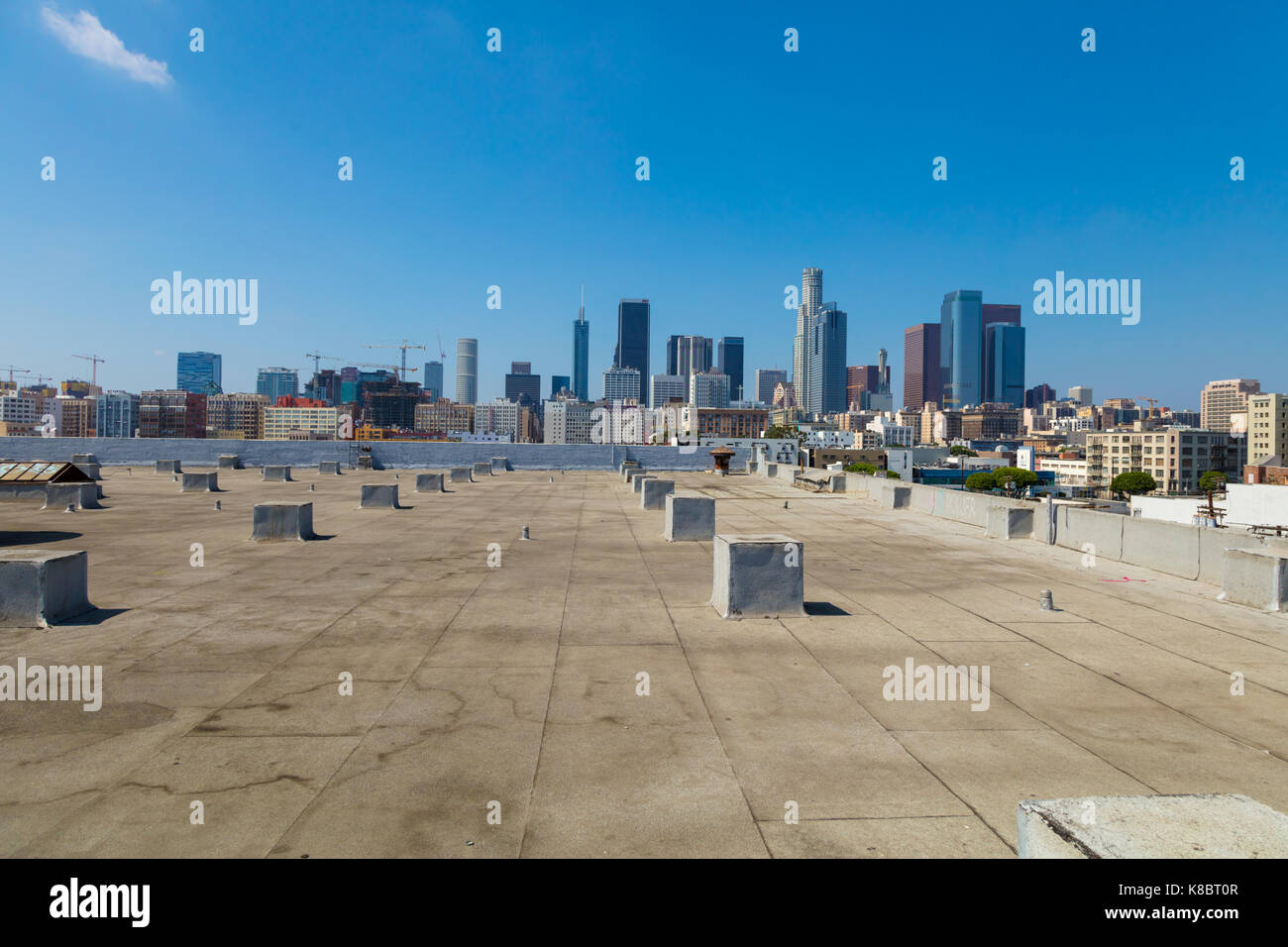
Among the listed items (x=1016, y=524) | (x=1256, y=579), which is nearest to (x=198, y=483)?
(x=1016, y=524)

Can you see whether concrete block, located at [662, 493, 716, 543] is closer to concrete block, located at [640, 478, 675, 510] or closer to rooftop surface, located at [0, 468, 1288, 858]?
rooftop surface, located at [0, 468, 1288, 858]

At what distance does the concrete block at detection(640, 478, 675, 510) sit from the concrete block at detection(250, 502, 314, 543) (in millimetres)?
12679

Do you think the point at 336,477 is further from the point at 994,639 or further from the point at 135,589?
the point at 994,639

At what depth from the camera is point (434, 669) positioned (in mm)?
8938

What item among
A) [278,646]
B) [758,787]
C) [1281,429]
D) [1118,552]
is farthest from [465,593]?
[1281,429]

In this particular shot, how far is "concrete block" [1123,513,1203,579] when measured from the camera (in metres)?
15.4

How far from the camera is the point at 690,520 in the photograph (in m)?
20.6

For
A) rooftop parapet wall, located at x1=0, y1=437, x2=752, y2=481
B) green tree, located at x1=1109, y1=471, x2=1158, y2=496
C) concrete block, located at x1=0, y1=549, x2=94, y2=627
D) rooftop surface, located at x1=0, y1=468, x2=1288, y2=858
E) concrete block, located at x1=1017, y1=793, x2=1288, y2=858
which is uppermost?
rooftop parapet wall, located at x1=0, y1=437, x2=752, y2=481

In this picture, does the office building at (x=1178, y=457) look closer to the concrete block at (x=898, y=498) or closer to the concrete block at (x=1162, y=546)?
the concrete block at (x=898, y=498)

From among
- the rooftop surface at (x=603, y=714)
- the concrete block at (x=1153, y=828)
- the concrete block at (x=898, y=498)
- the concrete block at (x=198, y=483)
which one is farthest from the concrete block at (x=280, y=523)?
the concrete block at (x=898, y=498)

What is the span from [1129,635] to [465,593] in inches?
416

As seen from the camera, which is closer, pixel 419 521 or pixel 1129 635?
pixel 1129 635

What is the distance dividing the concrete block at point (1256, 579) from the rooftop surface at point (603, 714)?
43 centimetres

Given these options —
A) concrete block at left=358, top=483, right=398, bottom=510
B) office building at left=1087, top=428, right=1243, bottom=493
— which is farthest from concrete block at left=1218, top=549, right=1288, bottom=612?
office building at left=1087, top=428, right=1243, bottom=493
